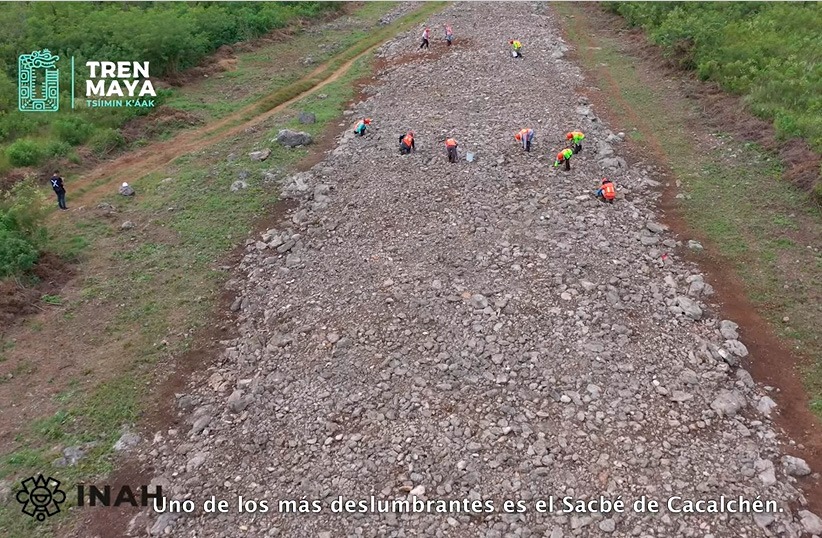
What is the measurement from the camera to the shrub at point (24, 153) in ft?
80.2

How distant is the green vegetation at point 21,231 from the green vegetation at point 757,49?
26.5 metres

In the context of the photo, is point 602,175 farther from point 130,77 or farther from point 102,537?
point 130,77

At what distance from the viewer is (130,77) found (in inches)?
1251

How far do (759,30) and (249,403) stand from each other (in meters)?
31.1

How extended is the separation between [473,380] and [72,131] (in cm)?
2292

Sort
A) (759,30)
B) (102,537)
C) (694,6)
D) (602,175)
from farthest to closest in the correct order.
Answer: (694,6) → (759,30) → (602,175) → (102,537)

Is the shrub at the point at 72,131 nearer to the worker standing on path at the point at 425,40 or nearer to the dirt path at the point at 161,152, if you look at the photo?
the dirt path at the point at 161,152

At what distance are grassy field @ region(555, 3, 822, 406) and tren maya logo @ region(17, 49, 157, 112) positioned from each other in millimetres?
23249

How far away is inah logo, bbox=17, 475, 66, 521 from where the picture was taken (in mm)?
11992

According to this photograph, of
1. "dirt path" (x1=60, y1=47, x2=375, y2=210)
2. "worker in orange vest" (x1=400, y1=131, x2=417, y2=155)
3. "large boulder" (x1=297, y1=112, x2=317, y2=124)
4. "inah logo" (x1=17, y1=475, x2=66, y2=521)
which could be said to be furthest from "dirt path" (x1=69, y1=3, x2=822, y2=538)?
"dirt path" (x1=60, y1=47, x2=375, y2=210)

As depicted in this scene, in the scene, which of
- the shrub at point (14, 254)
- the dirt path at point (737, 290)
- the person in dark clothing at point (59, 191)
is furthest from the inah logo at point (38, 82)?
the dirt path at point (737, 290)

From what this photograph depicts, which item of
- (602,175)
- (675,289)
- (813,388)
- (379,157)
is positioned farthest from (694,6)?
(813,388)

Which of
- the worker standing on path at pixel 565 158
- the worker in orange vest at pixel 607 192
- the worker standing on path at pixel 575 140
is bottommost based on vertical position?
the worker in orange vest at pixel 607 192

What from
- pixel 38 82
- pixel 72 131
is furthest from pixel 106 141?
pixel 38 82
